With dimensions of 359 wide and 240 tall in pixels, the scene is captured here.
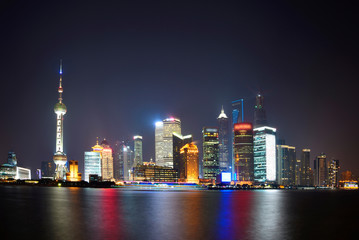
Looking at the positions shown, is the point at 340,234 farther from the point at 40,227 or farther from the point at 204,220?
the point at 40,227

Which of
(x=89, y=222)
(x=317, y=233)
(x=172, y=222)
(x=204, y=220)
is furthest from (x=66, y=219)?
(x=317, y=233)

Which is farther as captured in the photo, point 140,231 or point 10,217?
point 10,217

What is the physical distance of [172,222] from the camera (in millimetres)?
60062

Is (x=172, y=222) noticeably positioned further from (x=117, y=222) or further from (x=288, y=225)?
(x=288, y=225)

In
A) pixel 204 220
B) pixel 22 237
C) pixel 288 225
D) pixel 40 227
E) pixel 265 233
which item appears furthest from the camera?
pixel 204 220

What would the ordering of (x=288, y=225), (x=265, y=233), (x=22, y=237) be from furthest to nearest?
1. (x=288, y=225)
2. (x=265, y=233)
3. (x=22, y=237)

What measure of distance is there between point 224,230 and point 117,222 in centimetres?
1774

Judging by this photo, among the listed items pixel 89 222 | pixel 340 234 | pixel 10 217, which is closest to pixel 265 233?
pixel 340 234

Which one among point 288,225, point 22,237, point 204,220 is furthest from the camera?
point 204,220

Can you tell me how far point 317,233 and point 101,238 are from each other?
27.7 metres

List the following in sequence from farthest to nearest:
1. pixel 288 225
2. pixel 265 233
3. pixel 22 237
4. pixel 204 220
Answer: pixel 204 220 < pixel 288 225 < pixel 265 233 < pixel 22 237

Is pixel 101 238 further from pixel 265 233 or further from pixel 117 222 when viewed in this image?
pixel 265 233

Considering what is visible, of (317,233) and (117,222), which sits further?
(117,222)

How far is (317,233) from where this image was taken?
51.1 meters
